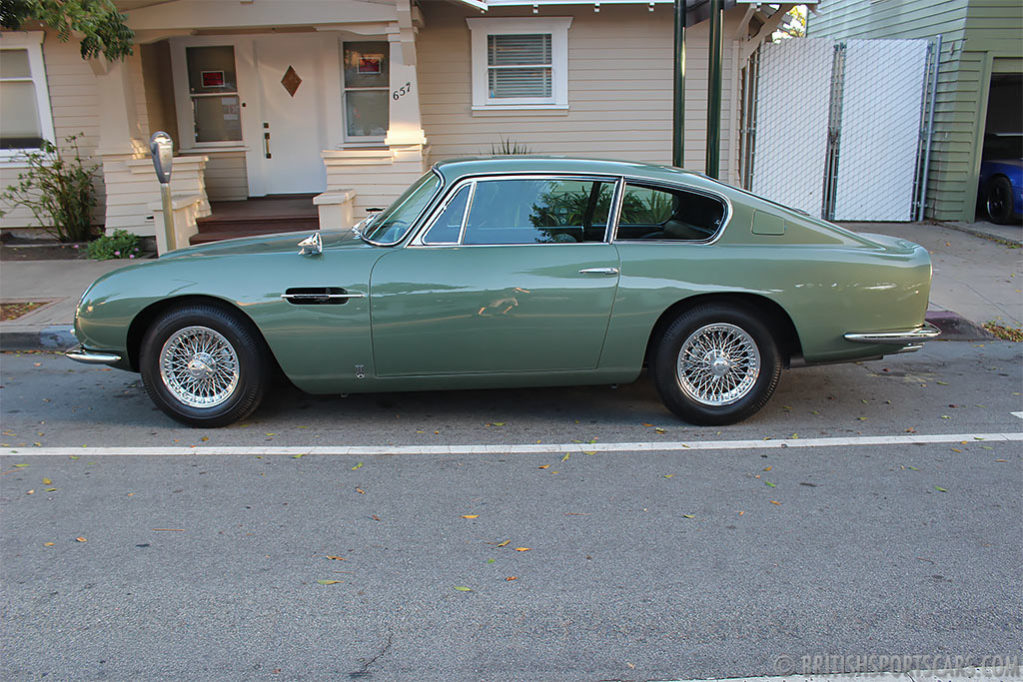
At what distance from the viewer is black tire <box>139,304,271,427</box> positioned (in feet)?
16.7

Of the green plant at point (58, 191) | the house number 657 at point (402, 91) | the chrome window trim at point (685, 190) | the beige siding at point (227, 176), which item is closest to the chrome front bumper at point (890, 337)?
the chrome window trim at point (685, 190)

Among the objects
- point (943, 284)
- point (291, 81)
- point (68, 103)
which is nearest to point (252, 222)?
point (291, 81)

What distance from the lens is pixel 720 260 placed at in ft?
16.6

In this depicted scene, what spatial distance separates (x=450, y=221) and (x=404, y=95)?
6528 millimetres

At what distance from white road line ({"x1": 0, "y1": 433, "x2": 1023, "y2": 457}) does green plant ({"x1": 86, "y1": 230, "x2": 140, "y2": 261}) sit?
6600 millimetres

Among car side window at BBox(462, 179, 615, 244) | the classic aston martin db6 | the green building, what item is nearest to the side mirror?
the classic aston martin db6

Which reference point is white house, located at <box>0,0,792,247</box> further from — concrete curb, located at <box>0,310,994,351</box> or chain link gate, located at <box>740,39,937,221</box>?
concrete curb, located at <box>0,310,994,351</box>

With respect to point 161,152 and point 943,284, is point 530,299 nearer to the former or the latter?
point 161,152

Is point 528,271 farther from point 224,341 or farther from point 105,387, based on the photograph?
point 105,387

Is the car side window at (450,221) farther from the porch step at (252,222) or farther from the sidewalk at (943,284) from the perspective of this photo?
the porch step at (252,222)

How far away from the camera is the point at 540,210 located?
519cm

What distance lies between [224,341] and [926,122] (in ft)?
39.8

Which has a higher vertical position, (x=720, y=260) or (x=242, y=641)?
(x=720, y=260)

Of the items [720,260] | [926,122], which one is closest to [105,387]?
[720,260]
